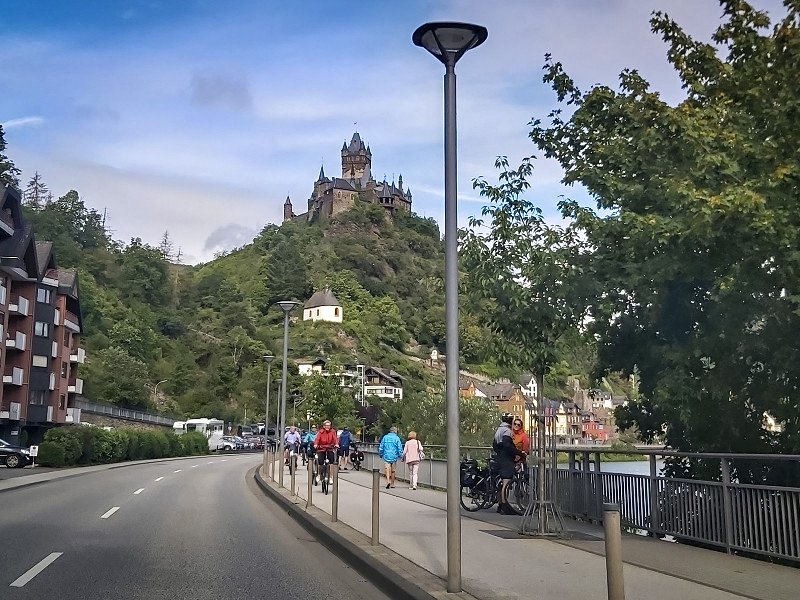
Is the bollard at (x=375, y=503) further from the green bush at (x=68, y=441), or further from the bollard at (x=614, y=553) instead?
the green bush at (x=68, y=441)

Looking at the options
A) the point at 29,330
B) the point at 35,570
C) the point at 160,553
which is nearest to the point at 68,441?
the point at 29,330

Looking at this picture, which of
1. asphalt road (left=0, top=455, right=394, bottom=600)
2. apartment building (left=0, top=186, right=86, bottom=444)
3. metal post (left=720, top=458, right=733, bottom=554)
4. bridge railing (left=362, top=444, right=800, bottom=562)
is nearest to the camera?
asphalt road (left=0, top=455, right=394, bottom=600)

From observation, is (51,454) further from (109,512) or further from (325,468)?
(109,512)

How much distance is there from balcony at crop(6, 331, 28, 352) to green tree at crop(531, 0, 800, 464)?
4996cm

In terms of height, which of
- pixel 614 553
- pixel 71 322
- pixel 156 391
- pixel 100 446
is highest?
pixel 71 322

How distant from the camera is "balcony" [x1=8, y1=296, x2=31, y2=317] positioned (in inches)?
2130

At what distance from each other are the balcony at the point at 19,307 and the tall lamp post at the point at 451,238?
52.9 metres

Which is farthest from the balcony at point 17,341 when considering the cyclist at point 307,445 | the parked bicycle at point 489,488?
the parked bicycle at point 489,488

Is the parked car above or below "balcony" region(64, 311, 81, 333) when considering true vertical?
below

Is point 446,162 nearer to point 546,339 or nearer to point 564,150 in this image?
point 546,339

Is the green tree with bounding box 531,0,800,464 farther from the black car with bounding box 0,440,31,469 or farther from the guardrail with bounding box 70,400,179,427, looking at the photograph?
the guardrail with bounding box 70,400,179,427

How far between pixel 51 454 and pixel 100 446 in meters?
5.26

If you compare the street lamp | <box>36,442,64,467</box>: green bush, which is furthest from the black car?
the street lamp

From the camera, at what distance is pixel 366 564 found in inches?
360
